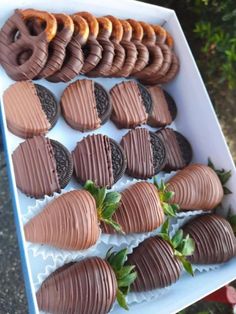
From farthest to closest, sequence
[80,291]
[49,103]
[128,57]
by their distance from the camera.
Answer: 1. [128,57]
2. [49,103]
3. [80,291]

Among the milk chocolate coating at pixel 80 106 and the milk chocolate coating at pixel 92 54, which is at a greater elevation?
the milk chocolate coating at pixel 92 54

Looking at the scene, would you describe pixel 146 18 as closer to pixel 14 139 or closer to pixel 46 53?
pixel 46 53

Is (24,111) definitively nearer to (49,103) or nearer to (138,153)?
(49,103)

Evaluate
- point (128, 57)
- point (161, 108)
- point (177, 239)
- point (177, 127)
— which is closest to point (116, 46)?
point (128, 57)

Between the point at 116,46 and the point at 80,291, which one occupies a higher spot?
the point at 116,46

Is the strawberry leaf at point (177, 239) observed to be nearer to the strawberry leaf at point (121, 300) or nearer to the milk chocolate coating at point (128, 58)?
the strawberry leaf at point (121, 300)

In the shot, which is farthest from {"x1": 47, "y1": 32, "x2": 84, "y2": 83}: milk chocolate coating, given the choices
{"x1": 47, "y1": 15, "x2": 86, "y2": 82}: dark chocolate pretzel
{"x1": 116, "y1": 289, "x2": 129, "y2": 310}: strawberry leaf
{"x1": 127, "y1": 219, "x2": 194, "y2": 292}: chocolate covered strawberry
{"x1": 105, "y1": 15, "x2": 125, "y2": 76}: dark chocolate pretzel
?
{"x1": 116, "y1": 289, "x2": 129, "y2": 310}: strawberry leaf

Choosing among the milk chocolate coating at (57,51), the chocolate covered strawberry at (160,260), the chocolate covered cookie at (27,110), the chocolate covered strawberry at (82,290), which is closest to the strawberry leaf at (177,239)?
the chocolate covered strawberry at (160,260)

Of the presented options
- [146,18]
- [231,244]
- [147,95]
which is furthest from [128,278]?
[146,18]
